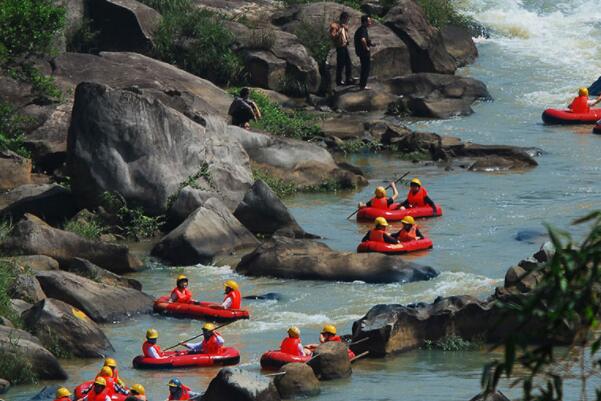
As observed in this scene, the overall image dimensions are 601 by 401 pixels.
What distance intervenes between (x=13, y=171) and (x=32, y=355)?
1017 cm

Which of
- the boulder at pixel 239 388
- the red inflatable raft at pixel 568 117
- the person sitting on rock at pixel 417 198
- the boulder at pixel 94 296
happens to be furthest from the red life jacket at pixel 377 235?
the red inflatable raft at pixel 568 117

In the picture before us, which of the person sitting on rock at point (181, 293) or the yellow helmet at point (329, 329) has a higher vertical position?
the yellow helmet at point (329, 329)

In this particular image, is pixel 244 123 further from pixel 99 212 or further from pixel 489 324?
pixel 489 324

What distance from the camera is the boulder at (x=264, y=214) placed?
26562mm

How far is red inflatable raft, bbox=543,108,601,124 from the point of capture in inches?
1446

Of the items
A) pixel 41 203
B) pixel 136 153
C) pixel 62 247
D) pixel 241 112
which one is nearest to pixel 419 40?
pixel 241 112

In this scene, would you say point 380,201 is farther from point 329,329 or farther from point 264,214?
point 329,329

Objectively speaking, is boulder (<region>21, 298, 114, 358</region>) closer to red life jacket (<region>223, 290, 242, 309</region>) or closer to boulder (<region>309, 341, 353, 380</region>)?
red life jacket (<region>223, 290, 242, 309</region>)

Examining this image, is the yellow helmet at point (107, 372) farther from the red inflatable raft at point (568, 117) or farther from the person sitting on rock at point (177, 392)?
the red inflatable raft at point (568, 117)

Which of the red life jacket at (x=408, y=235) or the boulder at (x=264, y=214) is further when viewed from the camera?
the boulder at (x=264, y=214)

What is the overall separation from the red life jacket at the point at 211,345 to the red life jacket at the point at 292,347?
0.94 meters

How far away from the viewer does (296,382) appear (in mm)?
17938

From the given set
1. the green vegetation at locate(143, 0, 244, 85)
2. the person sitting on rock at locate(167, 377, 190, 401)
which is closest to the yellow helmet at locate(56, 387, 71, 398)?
the person sitting on rock at locate(167, 377, 190, 401)

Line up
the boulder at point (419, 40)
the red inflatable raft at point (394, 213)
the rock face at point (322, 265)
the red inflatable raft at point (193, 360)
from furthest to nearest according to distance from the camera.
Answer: the boulder at point (419, 40), the red inflatable raft at point (394, 213), the rock face at point (322, 265), the red inflatable raft at point (193, 360)
